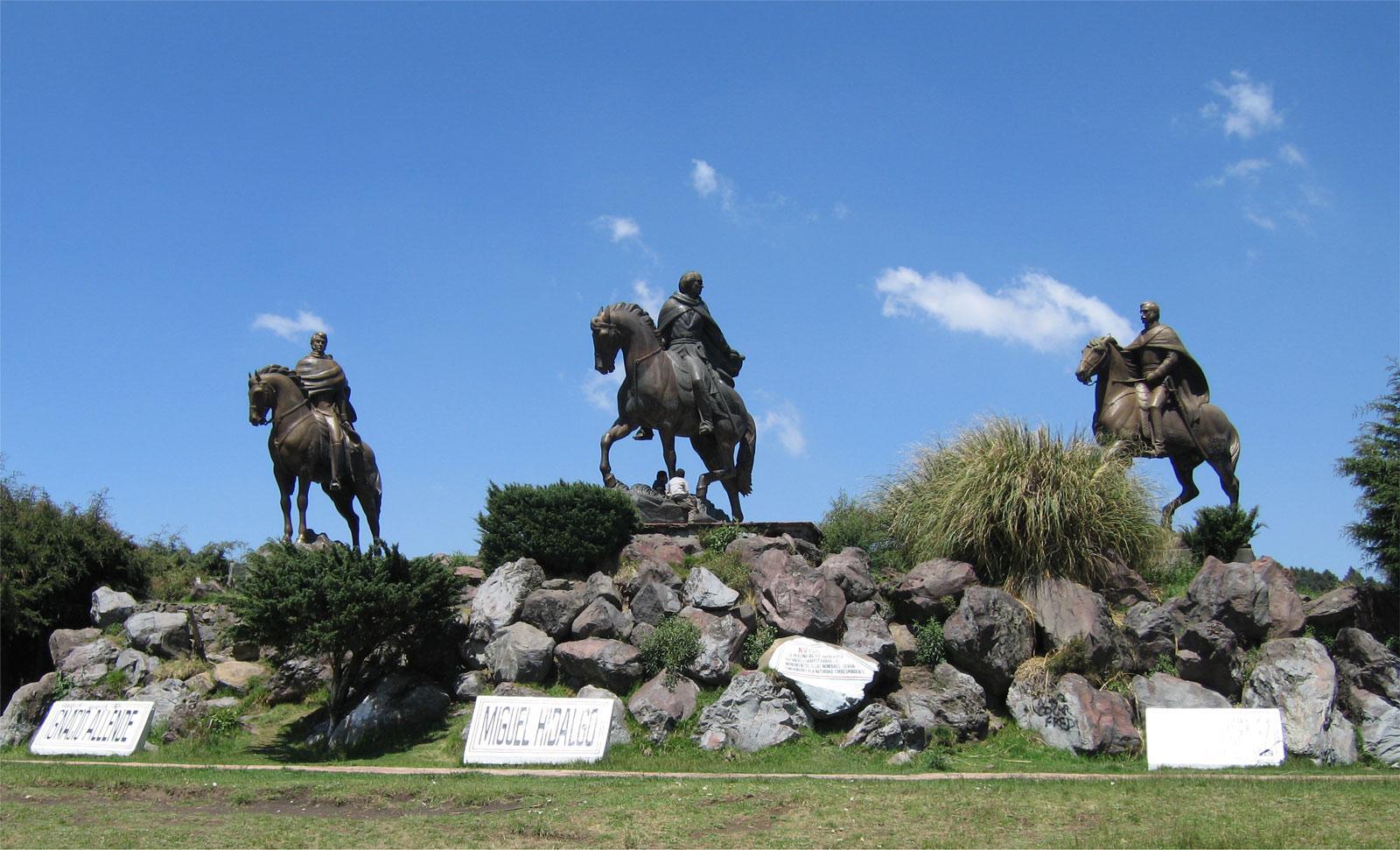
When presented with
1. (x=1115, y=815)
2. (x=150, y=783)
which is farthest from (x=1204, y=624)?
(x=150, y=783)

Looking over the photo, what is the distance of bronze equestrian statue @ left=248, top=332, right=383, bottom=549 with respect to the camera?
19.9m

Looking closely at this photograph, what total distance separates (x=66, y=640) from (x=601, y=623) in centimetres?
963

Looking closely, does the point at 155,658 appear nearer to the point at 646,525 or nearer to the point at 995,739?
the point at 646,525

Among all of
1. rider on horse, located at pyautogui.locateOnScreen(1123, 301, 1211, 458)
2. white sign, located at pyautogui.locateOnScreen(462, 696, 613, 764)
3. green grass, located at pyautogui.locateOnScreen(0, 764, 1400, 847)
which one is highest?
rider on horse, located at pyautogui.locateOnScreen(1123, 301, 1211, 458)

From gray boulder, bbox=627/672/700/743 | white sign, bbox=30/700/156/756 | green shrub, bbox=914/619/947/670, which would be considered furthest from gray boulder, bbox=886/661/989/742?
white sign, bbox=30/700/156/756

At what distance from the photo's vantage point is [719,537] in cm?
1798

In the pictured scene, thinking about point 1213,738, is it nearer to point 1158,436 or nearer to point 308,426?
point 1158,436

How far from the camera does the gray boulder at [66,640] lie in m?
18.7

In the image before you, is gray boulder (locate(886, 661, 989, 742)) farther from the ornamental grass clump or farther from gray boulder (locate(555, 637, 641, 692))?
gray boulder (locate(555, 637, 641, 692))

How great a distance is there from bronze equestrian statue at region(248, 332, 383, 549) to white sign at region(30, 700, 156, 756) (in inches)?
168

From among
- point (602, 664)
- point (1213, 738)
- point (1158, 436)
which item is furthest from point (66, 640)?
point (1158, 436)

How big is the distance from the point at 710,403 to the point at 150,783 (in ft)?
34.3

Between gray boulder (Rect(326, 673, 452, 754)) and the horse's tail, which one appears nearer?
gray boulder (Rect(326, 673, 452, 754))

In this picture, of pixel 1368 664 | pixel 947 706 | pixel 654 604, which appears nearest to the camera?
pixel 947 706
